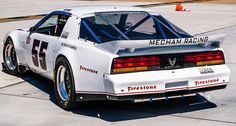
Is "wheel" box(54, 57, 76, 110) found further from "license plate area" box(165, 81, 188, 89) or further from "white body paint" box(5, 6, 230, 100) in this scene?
"license plate area" box(165, 81, 188, 89)

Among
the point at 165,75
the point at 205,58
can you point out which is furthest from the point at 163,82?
the point at 205,58

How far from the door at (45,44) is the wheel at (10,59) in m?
0.79

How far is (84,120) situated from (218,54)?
1992 millimetres

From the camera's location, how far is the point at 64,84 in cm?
679

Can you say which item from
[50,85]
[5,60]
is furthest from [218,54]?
[5,60]

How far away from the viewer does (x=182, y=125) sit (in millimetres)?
5898

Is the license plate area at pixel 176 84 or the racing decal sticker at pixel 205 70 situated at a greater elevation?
the racing decal sticker at pixel 205 70

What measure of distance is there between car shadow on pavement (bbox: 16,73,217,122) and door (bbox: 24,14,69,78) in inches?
22.3

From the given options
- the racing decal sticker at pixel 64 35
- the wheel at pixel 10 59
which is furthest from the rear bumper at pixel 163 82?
the wheel at pixel 10 59

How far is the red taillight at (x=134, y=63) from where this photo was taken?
19.1 ft

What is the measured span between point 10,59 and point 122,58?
3761 mm

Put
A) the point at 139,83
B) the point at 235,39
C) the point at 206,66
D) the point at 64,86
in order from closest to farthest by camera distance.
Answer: the point at 139,83
the point at 206,66
the point at 64,86
the point at 235,39

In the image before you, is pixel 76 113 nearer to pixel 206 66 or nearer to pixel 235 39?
pixel 206 66

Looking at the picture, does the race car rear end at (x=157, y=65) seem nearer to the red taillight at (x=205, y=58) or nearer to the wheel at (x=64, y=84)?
the red taillight at (x=205, y=58)
